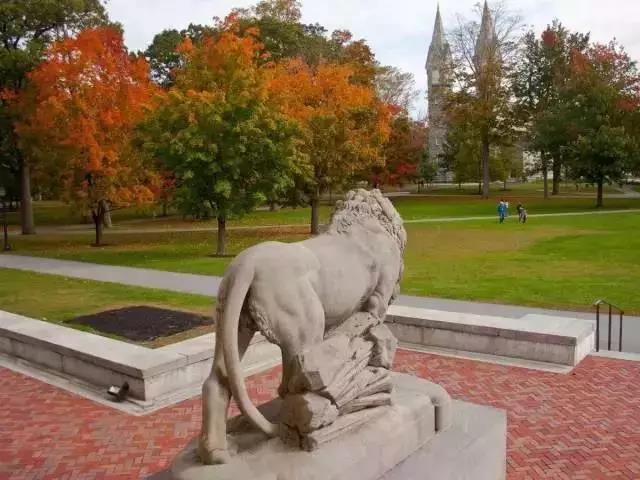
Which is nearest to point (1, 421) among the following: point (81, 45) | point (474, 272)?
point (474, 272)

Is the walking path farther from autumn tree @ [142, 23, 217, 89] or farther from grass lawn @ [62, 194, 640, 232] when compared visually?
autumn tree @ [142, 23, 217, 89]

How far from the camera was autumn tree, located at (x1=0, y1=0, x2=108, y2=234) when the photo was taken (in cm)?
2839

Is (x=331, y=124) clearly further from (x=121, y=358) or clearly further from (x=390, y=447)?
(x=390, y=447)

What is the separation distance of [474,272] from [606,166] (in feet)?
86.3

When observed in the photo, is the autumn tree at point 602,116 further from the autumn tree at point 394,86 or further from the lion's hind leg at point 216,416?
the lion's hind leg at point 216,416

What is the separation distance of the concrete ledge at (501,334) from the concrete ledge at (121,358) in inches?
90.0

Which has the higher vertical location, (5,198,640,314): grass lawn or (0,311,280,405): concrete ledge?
(0,311,280,405): concrete ledge

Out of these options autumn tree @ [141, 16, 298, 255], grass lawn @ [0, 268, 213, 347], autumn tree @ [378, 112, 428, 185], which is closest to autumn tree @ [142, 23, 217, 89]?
autumn tree @ [378, 112, 428, 185]

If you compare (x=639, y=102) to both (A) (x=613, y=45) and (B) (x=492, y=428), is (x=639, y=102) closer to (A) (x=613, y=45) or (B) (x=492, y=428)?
(A) (x=613, y=45)

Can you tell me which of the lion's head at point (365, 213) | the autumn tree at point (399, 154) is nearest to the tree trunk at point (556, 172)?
the autumn tree at point (399, 154)

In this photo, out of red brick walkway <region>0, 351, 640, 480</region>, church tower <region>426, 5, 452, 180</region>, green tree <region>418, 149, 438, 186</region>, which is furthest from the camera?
green tree <region>418, 149, 438, 186</region>

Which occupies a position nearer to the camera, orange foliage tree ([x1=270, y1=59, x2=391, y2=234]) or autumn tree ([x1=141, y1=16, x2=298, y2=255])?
autumn tree ([x1=141, y1=16, x2=298, y2=255])

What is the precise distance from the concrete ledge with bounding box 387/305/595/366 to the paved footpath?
1.62m

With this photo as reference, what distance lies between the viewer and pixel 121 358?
7.86 meters
